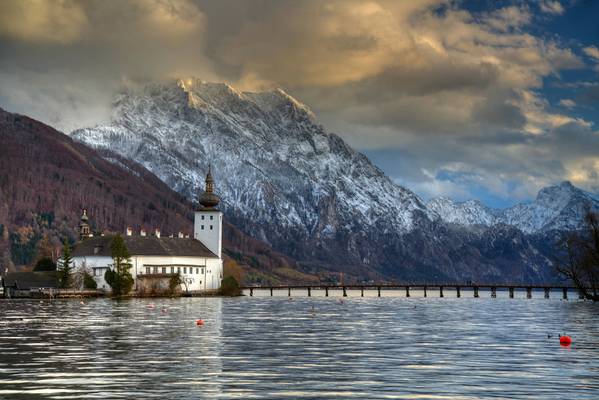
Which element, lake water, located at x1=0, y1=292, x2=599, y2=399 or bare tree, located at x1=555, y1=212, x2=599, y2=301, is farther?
bare tree, located at x1=555, y1=212, x2=599, y2=301

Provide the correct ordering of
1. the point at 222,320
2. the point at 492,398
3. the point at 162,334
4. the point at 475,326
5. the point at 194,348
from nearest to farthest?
the point at 492,398, the point at 194,348, the point at 162,334, the point at 475,326, the point at 222,320

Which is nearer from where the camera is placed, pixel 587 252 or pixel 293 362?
pixel 293 362

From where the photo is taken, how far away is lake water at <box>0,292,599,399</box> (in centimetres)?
4244

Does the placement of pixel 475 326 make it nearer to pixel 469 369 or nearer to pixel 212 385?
pixel 469 369

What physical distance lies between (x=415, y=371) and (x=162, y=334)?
34.5 m

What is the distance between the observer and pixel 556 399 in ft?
133

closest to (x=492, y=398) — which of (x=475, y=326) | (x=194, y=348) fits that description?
(x=194, y=348)

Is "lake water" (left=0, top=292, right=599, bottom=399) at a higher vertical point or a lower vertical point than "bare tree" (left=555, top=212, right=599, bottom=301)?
lower

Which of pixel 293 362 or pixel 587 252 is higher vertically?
pixel 587 252

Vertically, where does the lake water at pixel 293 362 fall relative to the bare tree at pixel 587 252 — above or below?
below

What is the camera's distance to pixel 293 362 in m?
54.9

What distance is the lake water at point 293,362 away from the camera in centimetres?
4244

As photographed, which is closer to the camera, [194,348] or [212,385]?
[212,385]

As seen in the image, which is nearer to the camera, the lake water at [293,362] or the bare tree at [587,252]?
the lake water at [293,362]
